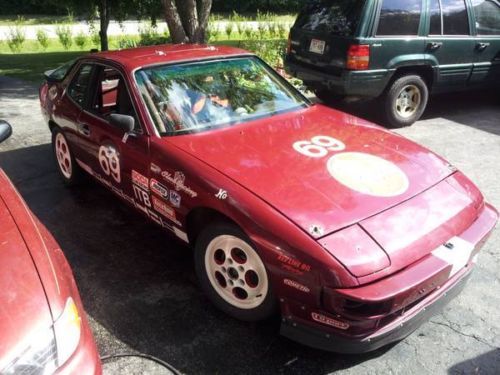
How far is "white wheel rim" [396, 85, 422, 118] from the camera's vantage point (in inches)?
255

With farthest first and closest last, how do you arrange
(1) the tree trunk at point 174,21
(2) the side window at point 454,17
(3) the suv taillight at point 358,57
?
(1) the tree trunk at point 174,21
(2) the side window at point 454,17
(3) the suv taillight at point 358,57

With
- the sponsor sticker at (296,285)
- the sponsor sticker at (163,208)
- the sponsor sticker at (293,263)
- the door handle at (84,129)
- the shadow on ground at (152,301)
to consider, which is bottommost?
the shadow on ground at (152,301)

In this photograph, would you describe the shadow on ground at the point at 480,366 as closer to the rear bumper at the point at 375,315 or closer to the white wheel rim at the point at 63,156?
the rear bumper at the point at 375,315

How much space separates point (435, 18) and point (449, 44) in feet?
1.43

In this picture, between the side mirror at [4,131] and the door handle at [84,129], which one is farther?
the door handle at [84,129]

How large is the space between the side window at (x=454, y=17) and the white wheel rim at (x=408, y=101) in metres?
0.89

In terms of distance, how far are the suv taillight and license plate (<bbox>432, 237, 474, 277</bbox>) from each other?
3.85 m

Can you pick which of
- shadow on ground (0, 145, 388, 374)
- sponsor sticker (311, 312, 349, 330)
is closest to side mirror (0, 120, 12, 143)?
shadow on ground (0, 145, 388, 374)

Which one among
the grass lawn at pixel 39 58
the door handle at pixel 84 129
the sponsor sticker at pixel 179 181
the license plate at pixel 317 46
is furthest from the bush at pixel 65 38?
the sponsor sticker at pixel 179 181

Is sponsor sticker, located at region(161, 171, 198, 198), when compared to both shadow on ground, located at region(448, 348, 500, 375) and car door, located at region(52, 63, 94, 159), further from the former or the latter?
shadow on ground, located at region(448, 348, 500, 375)

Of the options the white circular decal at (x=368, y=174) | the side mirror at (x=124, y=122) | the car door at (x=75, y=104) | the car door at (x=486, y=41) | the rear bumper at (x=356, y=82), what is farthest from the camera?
the car door at (x=486, y=41)

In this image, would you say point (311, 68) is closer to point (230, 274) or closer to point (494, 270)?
point (494, 270)

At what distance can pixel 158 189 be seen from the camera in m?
3.05

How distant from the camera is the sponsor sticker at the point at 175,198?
9.43ft
